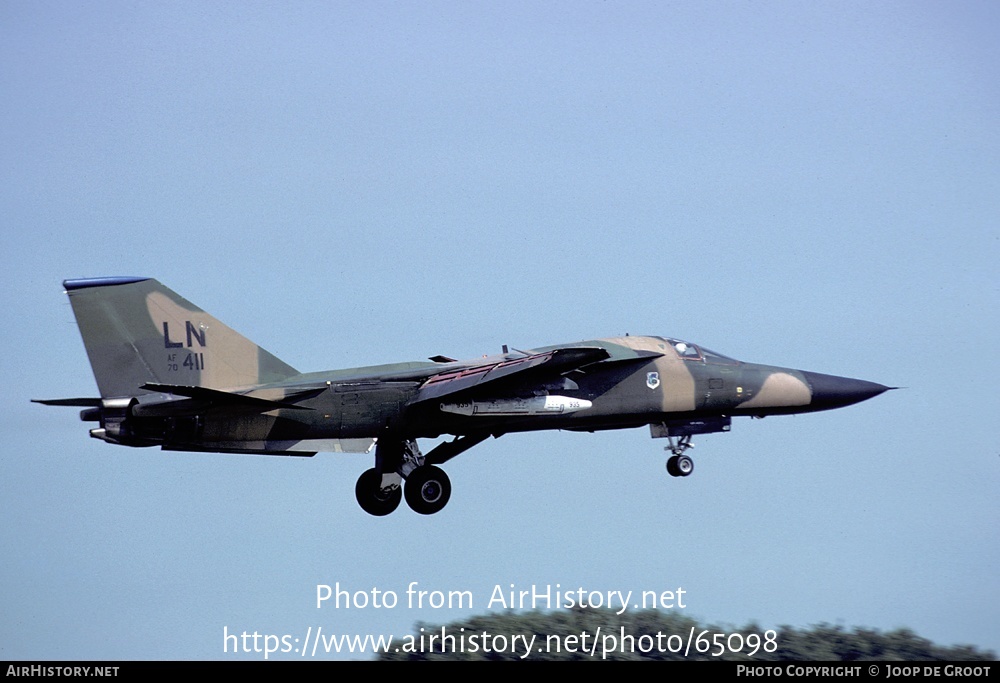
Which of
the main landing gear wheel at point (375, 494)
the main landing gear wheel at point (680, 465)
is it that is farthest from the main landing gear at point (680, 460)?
the main landing gear wheel at point (375, 494)

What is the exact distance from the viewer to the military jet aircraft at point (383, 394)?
25.5 metres

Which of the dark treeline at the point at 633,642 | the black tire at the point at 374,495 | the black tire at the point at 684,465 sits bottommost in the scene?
the dark treeline at the point at 633,642

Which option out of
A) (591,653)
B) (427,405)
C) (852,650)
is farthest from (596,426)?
(852,650)

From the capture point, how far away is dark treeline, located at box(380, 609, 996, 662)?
3111 cm

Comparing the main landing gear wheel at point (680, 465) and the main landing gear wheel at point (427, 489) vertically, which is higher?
the main landing gear wheel at point (680, 465)

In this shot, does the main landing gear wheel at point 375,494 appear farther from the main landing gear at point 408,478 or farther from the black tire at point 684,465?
the black tire at point 684,465

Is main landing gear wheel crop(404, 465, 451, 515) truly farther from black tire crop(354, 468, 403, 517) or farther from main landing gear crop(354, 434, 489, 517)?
black tire crop(354, 468, 403, 517)

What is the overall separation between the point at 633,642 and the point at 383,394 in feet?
30.2

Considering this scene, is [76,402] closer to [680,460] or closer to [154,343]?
[154,343]

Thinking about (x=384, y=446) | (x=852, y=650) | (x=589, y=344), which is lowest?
(x=852, y=650)

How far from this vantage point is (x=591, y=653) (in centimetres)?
3170

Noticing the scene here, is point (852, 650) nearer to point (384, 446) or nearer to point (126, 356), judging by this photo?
point (384, 446)

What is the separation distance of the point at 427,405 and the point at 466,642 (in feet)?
26.4

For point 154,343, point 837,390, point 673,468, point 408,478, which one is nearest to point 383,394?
point 408,478
